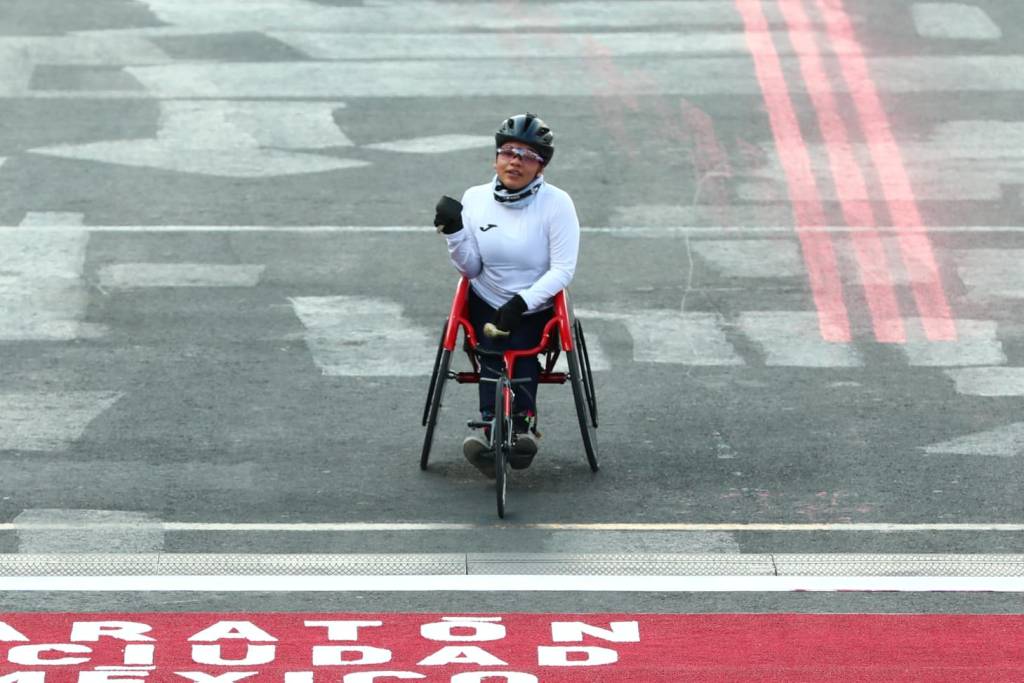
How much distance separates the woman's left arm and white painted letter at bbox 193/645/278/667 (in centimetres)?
278

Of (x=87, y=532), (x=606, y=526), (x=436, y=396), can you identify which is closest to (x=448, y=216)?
(x=436, y=396)

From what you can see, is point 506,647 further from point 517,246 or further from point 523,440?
point 517,246

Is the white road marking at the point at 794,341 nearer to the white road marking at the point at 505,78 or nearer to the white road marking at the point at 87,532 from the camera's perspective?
the white road marking at the point at 87,532

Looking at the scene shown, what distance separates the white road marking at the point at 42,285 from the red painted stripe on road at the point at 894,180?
20.3 ft

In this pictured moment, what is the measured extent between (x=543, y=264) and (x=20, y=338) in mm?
4634

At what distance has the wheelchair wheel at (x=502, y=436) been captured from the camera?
1068cm

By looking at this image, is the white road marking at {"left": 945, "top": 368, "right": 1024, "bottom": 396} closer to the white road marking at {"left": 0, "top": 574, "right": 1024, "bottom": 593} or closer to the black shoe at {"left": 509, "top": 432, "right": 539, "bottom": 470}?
the white road marking at {"left": 0, "top": 574, "right": 1024, "bottom": 593}

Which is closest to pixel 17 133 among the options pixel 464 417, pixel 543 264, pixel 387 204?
pixel 387 204

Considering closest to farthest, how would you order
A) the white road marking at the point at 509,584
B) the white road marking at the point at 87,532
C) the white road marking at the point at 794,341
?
the white road marking at the point at 509,584
the white road marking at the point at 87,532
the white road marking at the point at 794,341

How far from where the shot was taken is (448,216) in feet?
35.2

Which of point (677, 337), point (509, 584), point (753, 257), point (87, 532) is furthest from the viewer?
point (753, 257)

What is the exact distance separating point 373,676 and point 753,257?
25.9 ft

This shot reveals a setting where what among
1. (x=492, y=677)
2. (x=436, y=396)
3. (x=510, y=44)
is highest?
(x=510, y=44)

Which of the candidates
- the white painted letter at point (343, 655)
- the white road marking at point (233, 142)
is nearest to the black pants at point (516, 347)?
the white painted letter at point (343, 655)
